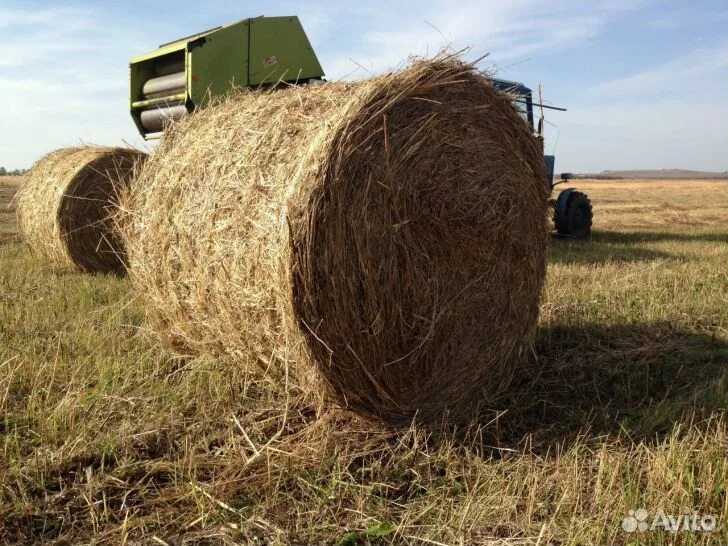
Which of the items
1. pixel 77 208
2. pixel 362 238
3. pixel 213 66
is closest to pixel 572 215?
pixel 213 66

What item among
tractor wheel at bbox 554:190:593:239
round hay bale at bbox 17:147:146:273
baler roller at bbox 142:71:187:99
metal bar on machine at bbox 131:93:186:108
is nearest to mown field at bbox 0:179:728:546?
round hay bale at bbox 17:147:146:273

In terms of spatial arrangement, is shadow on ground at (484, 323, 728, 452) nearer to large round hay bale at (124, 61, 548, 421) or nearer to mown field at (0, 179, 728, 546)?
mown field at (0, 179, 728, 546)

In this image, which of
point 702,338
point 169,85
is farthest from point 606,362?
point 169,85

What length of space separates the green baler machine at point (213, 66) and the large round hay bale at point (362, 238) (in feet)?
8.96

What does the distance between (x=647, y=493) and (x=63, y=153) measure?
7.98m

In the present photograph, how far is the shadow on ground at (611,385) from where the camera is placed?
345cm

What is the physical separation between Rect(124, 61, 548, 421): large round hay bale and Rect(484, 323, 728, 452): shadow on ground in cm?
31

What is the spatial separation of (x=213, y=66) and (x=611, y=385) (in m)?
5.02

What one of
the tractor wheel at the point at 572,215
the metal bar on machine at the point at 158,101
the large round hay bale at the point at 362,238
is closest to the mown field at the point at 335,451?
the large round hay bale at the point at 362,238

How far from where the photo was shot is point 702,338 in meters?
4.89

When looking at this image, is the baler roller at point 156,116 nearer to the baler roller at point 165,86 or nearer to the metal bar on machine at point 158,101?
the metal bar on machine at point 158,101

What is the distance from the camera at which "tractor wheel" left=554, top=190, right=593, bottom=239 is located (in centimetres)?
1148

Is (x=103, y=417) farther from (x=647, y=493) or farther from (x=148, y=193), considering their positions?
(x=647, y=493)

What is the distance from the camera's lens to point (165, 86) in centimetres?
736
